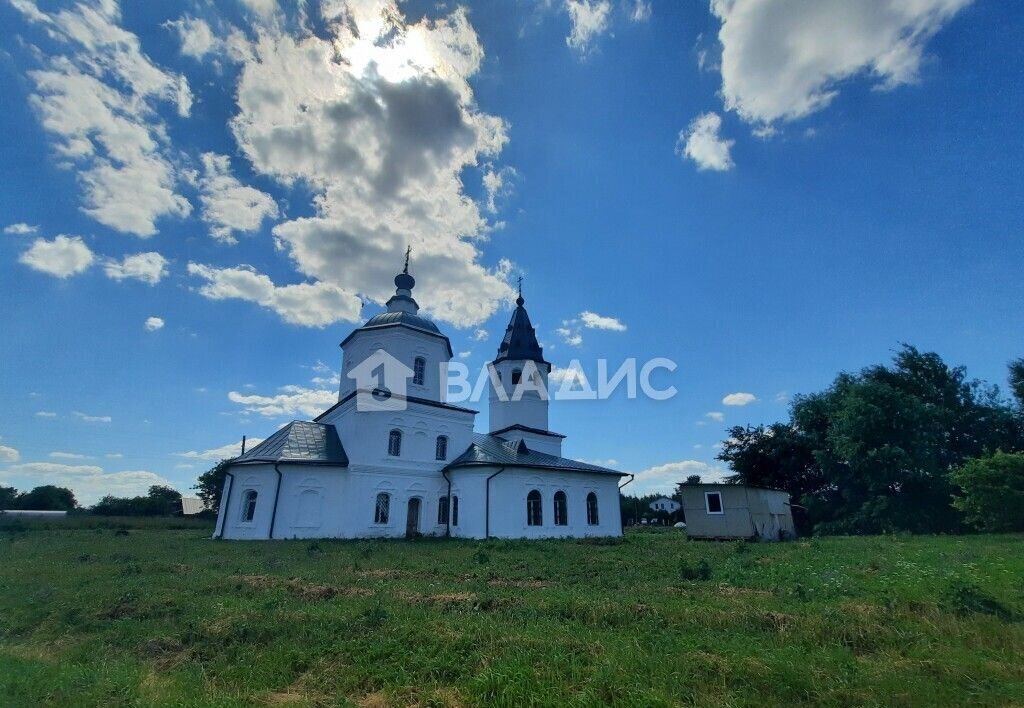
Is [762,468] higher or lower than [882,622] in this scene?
higher

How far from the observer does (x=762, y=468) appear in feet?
112

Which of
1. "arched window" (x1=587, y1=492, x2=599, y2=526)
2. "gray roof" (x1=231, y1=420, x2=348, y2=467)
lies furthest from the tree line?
"gray roof" (x1=231, y1=420, x2=348, y2=467)

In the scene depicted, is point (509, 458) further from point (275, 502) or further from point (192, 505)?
point (192, 505)

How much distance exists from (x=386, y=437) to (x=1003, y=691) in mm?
23114

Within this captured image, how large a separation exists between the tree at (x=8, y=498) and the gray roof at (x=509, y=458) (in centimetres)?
7462

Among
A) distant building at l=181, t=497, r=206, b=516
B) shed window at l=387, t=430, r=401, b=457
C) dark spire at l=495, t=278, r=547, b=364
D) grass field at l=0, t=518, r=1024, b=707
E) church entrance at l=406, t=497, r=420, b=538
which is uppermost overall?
dark spire at l=495, t=278, r=547, b=364

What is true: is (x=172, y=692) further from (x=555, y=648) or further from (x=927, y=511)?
(x=927, y=511)

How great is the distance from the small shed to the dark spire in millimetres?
13121

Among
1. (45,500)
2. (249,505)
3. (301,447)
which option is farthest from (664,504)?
(45,500)

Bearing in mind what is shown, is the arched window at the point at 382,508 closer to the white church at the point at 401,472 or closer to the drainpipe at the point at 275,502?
the white church at the point at 401,472

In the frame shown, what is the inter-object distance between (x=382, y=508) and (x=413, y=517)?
6.06 feet

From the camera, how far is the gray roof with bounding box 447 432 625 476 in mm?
25100

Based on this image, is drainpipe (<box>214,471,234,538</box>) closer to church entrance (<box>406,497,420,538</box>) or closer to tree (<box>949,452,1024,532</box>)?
church entrance (<box>406,497,420,538</box>)

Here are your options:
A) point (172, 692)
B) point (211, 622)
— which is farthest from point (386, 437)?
point (172, 692)
